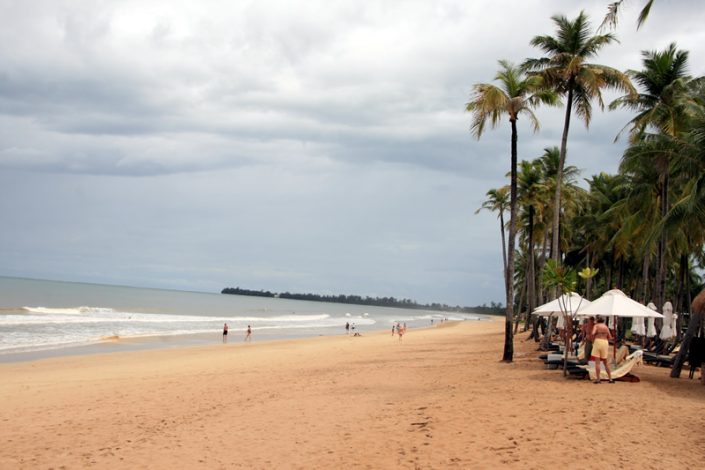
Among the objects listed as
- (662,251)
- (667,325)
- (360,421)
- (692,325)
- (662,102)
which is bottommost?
(360,421)

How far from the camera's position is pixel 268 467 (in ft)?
26.4

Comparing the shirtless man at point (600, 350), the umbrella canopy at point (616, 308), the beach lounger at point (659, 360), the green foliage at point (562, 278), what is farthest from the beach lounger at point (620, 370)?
the beach lounger at point (659, 360)

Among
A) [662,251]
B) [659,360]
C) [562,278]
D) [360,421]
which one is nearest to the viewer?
[360,421]

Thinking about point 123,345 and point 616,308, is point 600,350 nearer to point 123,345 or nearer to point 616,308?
point 616,308

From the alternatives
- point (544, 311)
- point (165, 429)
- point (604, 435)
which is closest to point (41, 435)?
point (165, 429)

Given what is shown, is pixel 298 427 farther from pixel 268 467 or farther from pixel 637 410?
pixel 637 410

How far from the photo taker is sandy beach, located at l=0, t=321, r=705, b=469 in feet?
26.4

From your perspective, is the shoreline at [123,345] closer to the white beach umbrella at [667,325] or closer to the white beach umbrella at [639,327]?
the white beach umbrella at [639,327]

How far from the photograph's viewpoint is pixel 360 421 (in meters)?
10.2

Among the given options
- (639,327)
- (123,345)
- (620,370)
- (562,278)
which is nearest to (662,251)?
(639,327)

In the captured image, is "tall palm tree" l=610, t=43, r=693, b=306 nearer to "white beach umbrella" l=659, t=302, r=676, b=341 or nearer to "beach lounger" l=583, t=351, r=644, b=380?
"white beach umbrella" l=659, t=302, r=676, b=341

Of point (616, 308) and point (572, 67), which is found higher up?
point (572, 67)

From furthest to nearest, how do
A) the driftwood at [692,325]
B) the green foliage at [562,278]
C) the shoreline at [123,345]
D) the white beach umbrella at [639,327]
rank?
the shoreline at [123,345] < the white beach umbrella at [639,327] < the green foliage at [562,278] < the driftwood at [692,325]

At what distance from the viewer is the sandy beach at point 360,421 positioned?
8047mm
